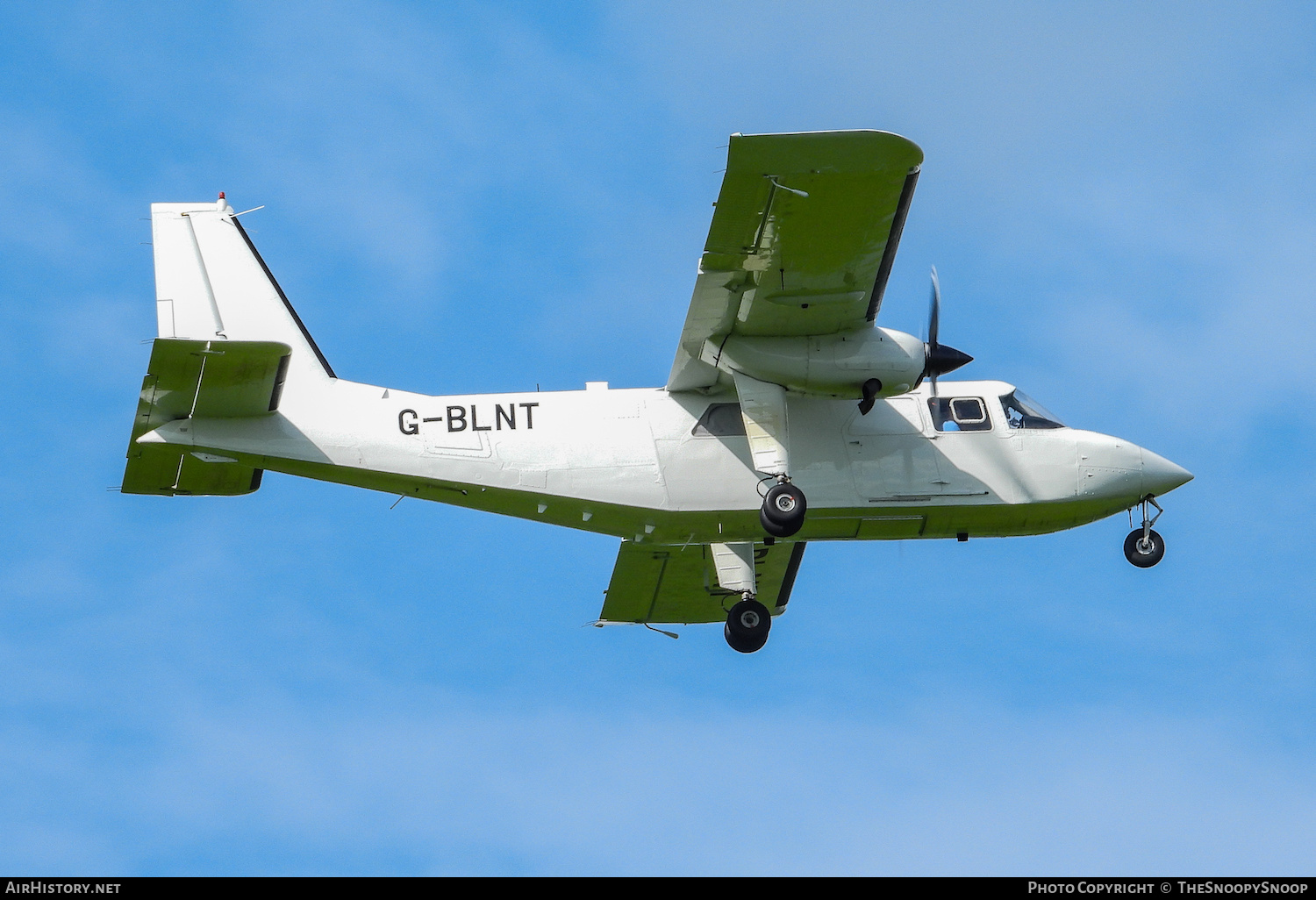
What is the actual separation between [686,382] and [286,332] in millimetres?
5664

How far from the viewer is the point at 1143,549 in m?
22.2

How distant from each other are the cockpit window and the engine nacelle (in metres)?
2.18

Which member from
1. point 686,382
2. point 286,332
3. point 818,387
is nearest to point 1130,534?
point 818,387

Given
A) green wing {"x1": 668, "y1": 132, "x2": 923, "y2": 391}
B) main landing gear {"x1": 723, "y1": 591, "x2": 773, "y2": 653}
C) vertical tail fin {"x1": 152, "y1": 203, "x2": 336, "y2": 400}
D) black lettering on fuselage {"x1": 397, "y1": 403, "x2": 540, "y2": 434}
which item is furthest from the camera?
main landing gear {"x1": 723, "y1": 591, "x2": 773, "y2": 653}

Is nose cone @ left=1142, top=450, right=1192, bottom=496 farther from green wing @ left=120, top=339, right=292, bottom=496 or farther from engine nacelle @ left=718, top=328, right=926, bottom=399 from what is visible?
green wing @ left=120, top=339, right=292, bottom=496

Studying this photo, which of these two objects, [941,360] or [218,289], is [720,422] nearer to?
[941,360]

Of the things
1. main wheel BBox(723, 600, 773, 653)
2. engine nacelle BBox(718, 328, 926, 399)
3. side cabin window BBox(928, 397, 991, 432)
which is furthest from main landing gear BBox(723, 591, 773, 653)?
engine nacelle BBox(718, 328, 926, 399)

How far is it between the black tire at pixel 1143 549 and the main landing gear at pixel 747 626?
17.4ft

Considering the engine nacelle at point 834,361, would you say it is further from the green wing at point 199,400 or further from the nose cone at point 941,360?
the green wing at point 199,400

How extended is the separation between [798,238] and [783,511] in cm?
367

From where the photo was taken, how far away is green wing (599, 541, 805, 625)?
24.4 metres

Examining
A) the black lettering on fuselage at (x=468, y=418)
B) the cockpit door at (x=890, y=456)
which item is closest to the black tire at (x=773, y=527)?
the cockpit door at (x=890, y=456)

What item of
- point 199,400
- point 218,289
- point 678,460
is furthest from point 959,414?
point 218,289
